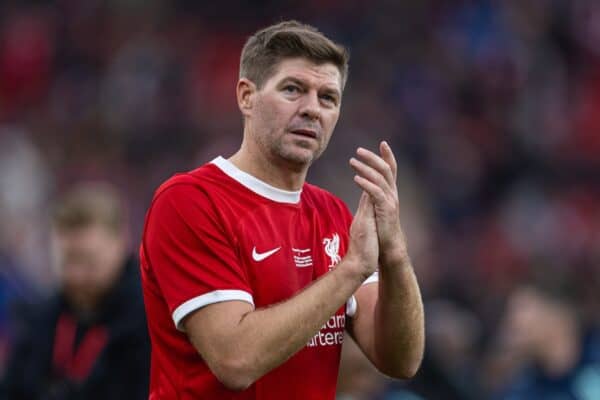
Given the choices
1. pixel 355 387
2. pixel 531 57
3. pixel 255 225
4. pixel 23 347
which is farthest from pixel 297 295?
pixel 531 57

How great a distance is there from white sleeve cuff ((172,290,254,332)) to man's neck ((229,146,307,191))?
19.7 inches

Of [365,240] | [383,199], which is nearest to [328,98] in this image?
[383,199]

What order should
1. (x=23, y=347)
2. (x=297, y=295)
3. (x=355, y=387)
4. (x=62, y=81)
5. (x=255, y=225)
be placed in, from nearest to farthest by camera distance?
1. (x=297, y=295)
2. (x=255, y=225)
3. (x=355, y=387)
4. (x=23, y=347)
5. (x=62, y=81)

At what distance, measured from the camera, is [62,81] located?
17.2 meters

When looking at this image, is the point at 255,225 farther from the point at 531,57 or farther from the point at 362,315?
the point at 531,57

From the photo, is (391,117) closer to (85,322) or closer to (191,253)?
(85,322)

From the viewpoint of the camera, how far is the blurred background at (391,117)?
527 inches

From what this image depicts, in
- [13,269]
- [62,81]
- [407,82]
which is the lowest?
[13,269]

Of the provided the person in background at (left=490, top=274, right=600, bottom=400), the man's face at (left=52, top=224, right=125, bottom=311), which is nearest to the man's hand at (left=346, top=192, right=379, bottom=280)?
the man's face at (left=52, top=224, right=125, bottom=311)

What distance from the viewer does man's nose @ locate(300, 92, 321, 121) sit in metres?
4.44

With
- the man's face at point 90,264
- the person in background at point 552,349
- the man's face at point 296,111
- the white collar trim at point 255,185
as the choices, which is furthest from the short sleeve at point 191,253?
the person in background at point 552,349

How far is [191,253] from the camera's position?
4.32m

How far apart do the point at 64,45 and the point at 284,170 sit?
13.5 m

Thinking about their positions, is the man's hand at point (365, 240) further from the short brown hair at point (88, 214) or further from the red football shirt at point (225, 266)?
the short brown hair at point (88, 214)
